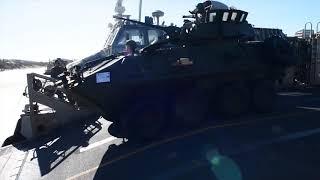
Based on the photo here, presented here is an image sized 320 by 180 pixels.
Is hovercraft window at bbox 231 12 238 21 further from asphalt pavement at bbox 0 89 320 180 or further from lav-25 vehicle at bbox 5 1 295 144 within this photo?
asphalt pavement at bbox 0 89 320 180

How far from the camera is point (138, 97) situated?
32.7 ft

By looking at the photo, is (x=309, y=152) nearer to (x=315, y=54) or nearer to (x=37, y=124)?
(x=37, y=124)

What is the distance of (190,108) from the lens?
33.9 feet

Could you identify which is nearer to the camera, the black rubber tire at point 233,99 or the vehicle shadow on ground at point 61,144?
→ the vehicle shadow on ground at point 61,144

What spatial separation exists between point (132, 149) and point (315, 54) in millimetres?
10139

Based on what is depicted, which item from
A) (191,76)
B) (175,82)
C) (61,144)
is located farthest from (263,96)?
(61,144)

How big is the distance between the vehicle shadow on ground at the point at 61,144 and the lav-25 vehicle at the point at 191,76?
906 mm

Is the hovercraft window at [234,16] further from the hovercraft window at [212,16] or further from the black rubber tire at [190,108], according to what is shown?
the black rubber tire at [190,108]

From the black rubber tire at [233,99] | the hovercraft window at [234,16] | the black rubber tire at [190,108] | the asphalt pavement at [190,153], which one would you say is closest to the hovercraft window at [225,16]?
the hovercraft window at [234,16]

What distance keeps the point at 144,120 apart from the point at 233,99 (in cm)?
259

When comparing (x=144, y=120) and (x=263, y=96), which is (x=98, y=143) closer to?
(x=144, y=120)

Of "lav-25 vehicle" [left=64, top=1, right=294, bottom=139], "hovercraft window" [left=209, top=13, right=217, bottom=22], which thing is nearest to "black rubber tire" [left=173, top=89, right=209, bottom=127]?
"lav-25 vehicle" [left=64, top=1, right=294, bottom=139]

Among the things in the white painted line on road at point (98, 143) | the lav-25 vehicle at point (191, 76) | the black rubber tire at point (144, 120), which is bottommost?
the white painted line on road at point (98, 143)

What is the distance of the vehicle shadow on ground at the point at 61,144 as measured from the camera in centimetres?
920
